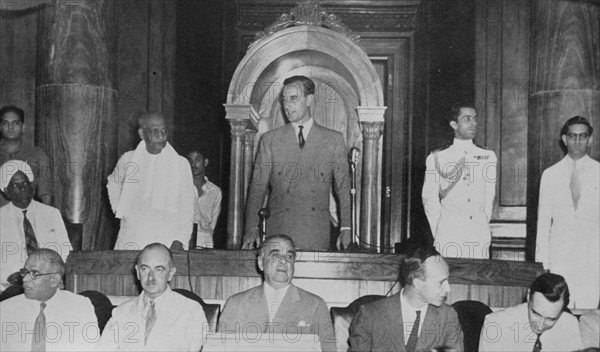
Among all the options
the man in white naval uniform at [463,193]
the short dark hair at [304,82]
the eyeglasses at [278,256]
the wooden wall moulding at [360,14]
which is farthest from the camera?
the wooden wall moulding at [360,14]

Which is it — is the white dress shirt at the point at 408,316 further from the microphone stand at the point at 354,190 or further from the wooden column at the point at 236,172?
the wooden column at the point at 236,172

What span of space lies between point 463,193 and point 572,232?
95cm

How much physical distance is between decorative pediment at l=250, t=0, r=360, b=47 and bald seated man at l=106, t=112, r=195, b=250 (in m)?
2.82

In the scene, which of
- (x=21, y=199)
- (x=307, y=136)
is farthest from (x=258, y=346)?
(x=21, y=199)

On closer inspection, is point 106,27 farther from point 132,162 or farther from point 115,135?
point 132,162

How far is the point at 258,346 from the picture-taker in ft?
13.3

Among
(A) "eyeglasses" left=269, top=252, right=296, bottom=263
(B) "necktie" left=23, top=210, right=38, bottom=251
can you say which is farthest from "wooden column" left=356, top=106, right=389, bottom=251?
(A) "eyeglasses" left=269, top=252, right=296, bottom=263

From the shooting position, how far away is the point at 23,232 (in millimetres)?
7105

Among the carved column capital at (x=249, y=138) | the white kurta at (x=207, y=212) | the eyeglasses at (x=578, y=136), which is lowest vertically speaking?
the white kurta at (x=207, y=212)

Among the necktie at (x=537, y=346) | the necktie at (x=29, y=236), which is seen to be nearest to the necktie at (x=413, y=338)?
the necktie at (x=537, y=346)

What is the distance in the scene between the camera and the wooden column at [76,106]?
8.82m

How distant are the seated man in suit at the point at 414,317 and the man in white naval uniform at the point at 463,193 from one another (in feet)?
5.87

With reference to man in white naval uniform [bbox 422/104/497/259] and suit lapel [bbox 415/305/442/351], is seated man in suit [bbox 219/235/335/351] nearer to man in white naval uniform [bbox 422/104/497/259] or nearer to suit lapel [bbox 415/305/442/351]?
suit lapel [bbox 415/305/442/351]

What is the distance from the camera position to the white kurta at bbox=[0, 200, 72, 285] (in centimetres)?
700
